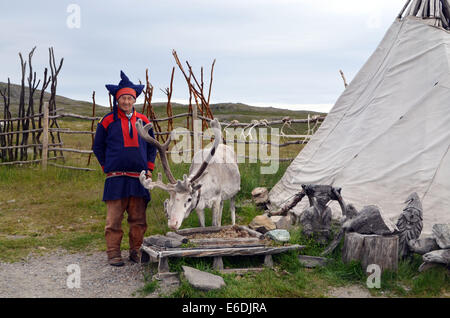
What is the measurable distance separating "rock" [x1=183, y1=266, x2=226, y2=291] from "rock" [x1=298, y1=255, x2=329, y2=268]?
41.5 inches

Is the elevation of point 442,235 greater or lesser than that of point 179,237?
greater

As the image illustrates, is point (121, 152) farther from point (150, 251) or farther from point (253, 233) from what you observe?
point (253, 233)

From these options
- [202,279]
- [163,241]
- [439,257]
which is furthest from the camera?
[163,241]

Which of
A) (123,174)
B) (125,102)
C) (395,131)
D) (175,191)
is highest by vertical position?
(125,102)

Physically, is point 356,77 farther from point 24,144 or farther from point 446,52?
point 24,144

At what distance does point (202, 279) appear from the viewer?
4.09 metres

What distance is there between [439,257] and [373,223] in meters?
0.68

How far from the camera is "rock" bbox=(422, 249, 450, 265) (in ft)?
13.8

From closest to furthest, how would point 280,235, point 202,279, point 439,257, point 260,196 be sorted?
point 202,279 < point 439,257 < point 280,235 < point 260,196

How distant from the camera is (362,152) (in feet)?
20.8

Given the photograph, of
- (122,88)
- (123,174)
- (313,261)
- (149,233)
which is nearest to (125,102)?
(122,88)

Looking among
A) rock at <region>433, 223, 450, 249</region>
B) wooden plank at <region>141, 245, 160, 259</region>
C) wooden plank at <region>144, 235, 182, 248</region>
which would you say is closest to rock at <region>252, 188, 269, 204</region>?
wooden plank at <region>144, 235, 182, 248</region>

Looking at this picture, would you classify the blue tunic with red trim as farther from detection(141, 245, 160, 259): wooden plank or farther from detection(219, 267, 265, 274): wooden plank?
detection(219, 267, 265, 274): wooden plank
